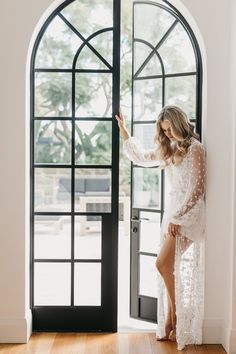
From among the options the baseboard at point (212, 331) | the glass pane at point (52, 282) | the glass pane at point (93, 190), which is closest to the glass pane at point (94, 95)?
the glass pane at point (93, 190)

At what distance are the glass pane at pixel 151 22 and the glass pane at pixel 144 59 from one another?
7 cm

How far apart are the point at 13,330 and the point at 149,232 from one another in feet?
4.54

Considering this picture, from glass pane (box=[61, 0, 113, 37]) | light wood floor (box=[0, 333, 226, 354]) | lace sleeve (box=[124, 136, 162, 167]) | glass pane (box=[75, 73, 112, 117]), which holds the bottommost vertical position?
light wood floor (box=[0, 333, 226, 354])

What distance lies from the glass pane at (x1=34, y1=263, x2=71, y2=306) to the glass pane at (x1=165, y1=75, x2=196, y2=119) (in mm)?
1592

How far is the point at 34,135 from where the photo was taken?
450cm

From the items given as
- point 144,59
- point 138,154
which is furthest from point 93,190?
point 144,59

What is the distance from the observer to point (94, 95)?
14.8ft

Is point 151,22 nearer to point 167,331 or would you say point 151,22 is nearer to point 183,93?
point 183,93

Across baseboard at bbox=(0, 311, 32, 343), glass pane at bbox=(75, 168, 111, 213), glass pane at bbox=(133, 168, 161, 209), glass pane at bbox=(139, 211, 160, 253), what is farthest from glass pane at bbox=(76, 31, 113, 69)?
baseboard at bbox=(0, 311, 32, 343)

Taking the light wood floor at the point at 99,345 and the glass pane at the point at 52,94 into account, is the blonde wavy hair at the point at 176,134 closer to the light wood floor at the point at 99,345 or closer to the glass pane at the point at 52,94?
the glass pane at the point at 52,94

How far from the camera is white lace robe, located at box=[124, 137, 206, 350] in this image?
13.8 ft

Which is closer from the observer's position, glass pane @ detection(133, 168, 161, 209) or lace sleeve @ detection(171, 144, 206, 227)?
lace sleeve @ detection(171, 144, 206, 227)

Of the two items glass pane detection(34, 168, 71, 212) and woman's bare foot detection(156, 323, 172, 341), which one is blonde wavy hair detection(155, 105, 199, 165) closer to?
glass pane detection(34, 168, 71, 212)

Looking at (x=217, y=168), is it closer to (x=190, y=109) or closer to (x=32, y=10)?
(x=190, y=109)
